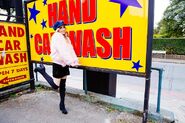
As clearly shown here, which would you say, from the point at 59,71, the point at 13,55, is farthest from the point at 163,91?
the point at 13,55

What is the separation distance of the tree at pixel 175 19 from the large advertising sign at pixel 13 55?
18.5 m

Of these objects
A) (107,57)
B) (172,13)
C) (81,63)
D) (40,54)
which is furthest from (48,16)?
(172,13)

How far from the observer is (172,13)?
20.4 metres

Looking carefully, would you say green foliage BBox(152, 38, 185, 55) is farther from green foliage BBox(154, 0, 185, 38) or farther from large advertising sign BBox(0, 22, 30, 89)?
large advertising sign BBox(0, 22, 30, 89)

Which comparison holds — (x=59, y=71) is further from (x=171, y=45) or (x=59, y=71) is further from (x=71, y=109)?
(x=171, y=45)

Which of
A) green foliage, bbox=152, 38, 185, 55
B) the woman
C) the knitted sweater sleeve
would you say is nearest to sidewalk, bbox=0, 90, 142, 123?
the woman

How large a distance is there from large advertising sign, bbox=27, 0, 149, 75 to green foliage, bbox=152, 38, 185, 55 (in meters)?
15.4

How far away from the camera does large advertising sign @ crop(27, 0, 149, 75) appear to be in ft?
9.94

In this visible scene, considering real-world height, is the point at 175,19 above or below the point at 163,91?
above

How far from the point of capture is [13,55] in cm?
440

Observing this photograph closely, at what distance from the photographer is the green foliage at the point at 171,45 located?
17.4m

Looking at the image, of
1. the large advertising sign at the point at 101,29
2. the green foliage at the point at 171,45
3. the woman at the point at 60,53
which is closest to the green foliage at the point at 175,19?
the green foliage at the point at 171,45

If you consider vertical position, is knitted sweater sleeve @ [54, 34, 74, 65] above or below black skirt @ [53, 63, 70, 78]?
above

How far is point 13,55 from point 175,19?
19.3 m
